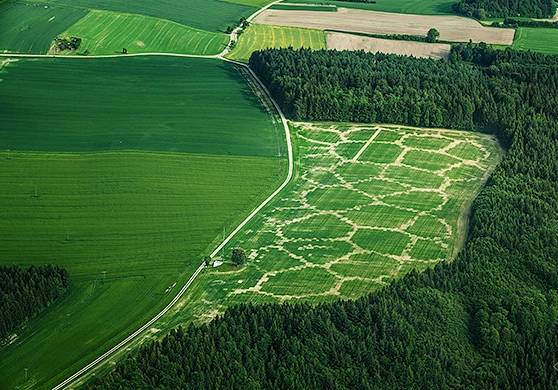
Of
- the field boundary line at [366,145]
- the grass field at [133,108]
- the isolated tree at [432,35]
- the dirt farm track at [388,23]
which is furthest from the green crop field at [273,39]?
the field boundary line at [366,145]

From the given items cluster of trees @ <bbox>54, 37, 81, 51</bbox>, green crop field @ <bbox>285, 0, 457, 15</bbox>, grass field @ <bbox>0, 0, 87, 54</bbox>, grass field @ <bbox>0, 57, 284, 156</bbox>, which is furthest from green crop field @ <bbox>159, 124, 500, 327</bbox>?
green crop field @ <bbox>285, 0, 457, 15</bbox>

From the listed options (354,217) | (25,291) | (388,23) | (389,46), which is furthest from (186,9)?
(25,291)

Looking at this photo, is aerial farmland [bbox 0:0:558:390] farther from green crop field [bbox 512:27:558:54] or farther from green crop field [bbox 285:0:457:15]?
green crop field [bbox 285:0:457:15]

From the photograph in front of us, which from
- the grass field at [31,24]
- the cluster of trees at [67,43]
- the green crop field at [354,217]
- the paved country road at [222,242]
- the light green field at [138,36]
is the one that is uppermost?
the grass field at [31,24]

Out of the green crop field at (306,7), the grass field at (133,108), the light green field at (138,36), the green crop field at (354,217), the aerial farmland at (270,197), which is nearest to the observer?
the aerial farmland at (270,197)

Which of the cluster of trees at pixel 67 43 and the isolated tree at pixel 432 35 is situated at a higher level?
the cluster of trees at pixel 67 43

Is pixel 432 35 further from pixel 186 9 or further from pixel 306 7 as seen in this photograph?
pixel 186 9

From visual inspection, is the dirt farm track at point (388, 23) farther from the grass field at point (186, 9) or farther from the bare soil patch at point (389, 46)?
the grass field at point (186, 9)
